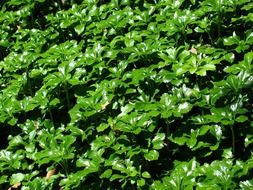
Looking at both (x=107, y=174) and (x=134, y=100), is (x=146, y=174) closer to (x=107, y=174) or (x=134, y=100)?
(x=107, y=174)

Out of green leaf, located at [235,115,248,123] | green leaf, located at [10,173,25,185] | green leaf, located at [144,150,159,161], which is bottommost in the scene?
green leaf, located at [10,173,25,185]

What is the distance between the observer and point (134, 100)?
3.14m

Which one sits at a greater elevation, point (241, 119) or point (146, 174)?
point (241, 119)

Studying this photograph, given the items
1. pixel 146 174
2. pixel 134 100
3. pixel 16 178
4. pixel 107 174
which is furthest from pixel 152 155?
pixel 16 178

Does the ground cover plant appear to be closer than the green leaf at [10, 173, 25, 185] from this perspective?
Yes

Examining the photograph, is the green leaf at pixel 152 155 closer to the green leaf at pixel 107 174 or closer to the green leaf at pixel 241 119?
the green leaf at pixel 107 174

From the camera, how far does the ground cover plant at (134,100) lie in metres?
2.76

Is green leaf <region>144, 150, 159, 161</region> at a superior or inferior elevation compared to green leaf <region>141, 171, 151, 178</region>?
superior

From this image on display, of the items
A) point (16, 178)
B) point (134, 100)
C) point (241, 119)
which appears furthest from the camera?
point (134, 100)

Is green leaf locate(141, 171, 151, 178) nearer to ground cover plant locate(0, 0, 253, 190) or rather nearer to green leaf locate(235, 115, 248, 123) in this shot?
ground cover plant locate(0, 0, 253, 190)

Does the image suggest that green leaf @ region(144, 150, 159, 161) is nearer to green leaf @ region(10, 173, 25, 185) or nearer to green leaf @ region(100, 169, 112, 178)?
green leaf @ region(100, 169, 112, 178)

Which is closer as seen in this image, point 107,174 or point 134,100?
point 107,174

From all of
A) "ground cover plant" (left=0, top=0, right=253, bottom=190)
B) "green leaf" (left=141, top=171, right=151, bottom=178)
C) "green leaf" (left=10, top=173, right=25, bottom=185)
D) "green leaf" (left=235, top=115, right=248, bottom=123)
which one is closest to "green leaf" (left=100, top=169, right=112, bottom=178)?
"ground cover plant" (left=0, top=0, right=253, bottom=190)

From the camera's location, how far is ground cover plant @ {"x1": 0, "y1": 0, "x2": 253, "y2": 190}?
9.07ft
